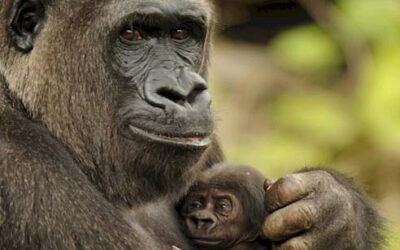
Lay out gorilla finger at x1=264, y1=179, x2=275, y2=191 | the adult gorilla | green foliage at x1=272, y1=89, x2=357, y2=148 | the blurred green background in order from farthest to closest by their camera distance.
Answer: green foliage at x1=272, y1=89, x2=357, y2=148 < the blurred green background < gorilla finger at x1=264, y1=179, x2=275, y2=191 < the adult gorilla

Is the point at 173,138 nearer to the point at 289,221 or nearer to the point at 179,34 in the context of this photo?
the point at 179,34

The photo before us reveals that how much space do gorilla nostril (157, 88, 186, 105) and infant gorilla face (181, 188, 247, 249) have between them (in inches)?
28.4

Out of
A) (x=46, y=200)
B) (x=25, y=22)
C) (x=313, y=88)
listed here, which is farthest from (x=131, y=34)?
(x=313, y=88)

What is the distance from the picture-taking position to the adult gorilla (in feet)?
15.3

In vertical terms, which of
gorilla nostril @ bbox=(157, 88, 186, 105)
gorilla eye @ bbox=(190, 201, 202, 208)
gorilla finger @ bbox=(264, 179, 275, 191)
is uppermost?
gorilla nostril @ bbox=(157, 88, 186, 105)

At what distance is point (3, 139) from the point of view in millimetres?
4668

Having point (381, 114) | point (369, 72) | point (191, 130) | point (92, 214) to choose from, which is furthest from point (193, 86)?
point (369, 72)

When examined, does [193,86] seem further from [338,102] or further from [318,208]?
[338,102]

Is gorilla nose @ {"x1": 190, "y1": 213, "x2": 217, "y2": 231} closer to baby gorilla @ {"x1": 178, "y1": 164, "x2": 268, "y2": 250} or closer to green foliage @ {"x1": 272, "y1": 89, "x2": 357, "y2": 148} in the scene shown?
baby gorilla @ {"x1": 178, "y1": 164, "x2": 268, "y2": 250}

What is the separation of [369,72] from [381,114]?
2.31ft

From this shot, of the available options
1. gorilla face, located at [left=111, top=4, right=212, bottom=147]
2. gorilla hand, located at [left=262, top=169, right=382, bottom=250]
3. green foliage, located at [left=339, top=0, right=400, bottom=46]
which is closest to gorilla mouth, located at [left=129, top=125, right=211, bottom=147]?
gorilla face, located at [left=111, top=4, right=212, bottom=147]

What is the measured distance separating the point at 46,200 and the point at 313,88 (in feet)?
18.6

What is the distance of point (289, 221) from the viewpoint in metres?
5.08

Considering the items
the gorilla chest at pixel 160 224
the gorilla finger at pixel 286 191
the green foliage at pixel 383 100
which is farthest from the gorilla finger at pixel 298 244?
the green foliage at pixel 383 100
